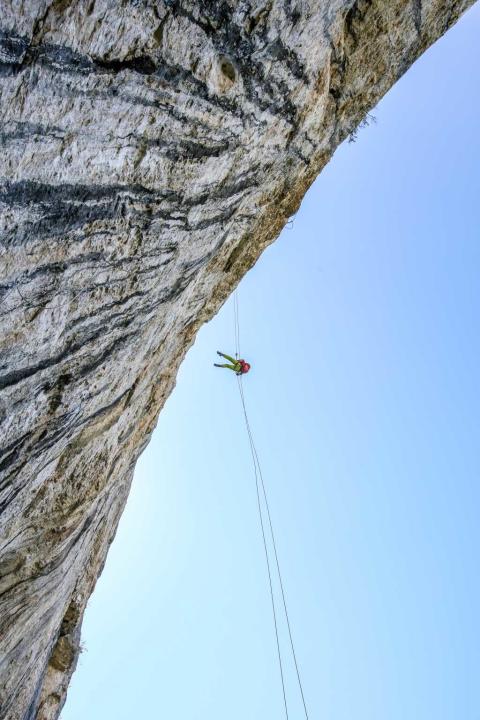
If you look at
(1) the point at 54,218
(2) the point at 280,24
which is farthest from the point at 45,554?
(2) the point at 280,24

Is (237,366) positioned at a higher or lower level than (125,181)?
higher

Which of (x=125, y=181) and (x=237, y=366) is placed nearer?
Result: (x=125, y=181)

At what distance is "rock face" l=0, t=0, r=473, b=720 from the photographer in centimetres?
222

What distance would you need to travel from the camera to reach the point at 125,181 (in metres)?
2.77

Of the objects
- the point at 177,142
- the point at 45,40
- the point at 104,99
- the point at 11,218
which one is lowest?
the point at 11,218

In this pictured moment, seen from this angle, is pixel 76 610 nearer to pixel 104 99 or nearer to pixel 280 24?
pixel 104 99

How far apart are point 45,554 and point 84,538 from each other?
1.26 metres

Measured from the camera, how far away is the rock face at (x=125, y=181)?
7.27 feet

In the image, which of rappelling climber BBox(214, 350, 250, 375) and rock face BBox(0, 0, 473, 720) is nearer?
rock face BBox(0, 0, 473, 720)

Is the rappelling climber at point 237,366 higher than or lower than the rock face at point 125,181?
higher

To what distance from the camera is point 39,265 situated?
8.46ft

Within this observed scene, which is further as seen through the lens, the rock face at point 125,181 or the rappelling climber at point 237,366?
the rappelling climber at point 237,366

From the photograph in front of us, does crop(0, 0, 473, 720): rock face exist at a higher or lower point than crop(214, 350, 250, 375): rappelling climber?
lower

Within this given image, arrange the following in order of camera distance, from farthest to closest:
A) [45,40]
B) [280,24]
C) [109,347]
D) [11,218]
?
[109,347] < [280,24] < [11,218] < [45,40]
